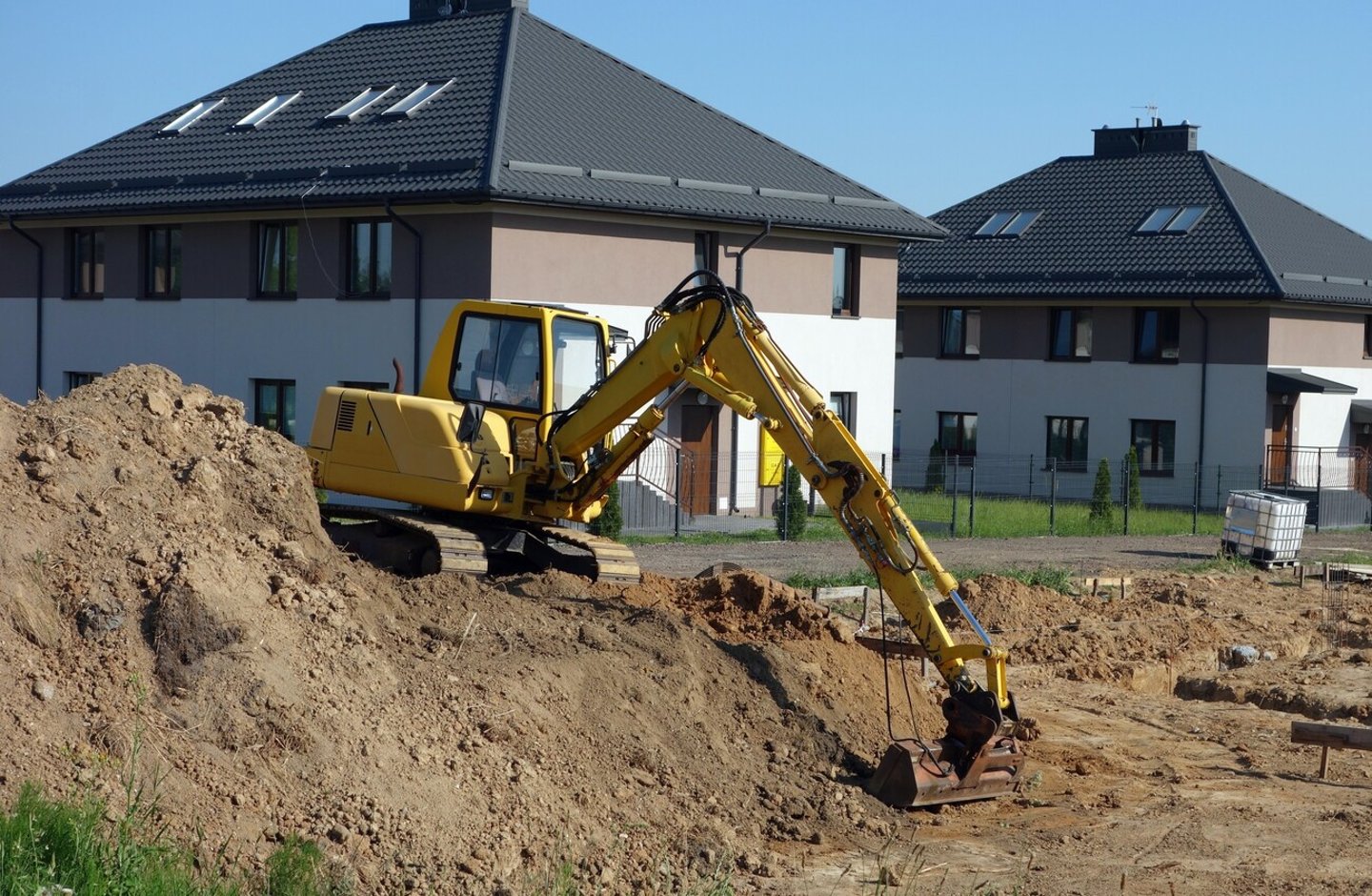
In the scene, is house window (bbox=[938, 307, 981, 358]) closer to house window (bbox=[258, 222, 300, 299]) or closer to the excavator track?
house window (bbox=[258, 222, 300, 299])

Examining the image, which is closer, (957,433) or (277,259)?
(277,259)

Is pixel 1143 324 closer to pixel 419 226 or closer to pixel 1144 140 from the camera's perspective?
pixel 1144 140

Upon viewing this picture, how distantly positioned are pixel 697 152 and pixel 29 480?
21.4 metres

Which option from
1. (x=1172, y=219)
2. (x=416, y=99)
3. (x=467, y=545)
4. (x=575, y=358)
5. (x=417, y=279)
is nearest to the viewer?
(x=467, y=545)

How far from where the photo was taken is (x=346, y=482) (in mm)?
14766

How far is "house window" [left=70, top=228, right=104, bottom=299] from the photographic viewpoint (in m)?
31.0

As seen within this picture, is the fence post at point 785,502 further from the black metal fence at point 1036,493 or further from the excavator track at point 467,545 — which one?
the excavator track at point 467,545

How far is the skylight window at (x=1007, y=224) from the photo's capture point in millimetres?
41875

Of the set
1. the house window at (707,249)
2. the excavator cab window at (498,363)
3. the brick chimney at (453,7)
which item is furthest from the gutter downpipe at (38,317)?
the excavator cab window at (498,363)

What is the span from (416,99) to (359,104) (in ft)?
4.83

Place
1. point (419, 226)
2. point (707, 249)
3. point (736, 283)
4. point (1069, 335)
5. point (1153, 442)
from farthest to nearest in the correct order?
point (1069, 335)
point (1153, 442)
point (736, 283)
point (707, 249)
point (419, 226)

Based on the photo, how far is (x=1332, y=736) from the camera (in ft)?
38.7

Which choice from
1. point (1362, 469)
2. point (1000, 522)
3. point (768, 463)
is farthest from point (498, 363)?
point (1362, 469)

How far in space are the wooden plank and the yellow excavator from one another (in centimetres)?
203
